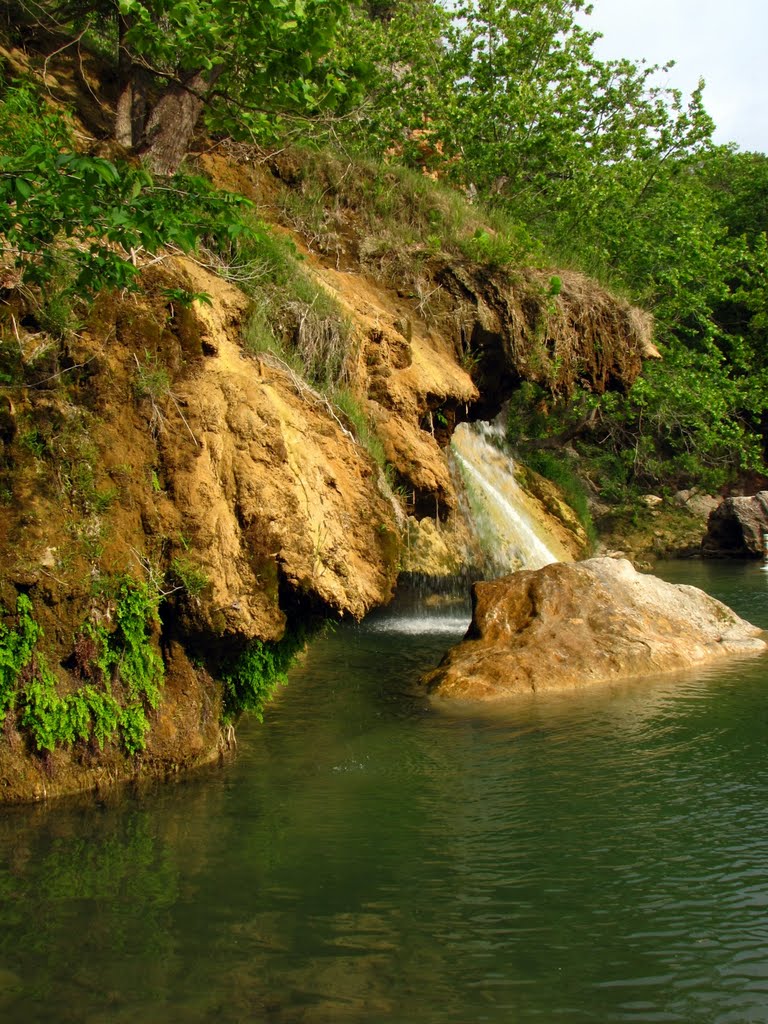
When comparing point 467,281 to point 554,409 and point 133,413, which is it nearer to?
point 133,413

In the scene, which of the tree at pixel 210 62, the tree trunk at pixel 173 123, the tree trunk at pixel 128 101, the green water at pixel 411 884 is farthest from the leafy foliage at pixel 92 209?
the tree trunk at pixel 128 101

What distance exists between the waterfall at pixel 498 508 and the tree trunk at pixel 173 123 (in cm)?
680

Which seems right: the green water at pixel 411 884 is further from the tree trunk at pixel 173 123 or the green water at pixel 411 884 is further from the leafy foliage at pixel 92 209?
the tree trunk at pixel 173 123

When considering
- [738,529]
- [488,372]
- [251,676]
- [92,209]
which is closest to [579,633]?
[251,676]

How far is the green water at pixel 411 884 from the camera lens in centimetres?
395

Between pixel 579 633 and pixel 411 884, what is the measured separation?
5.88 metres

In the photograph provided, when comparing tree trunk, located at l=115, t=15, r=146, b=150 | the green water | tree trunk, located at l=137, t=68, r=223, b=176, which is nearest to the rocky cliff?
the green water

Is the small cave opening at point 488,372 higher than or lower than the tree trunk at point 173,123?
lower

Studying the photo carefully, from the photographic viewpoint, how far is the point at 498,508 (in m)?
16.6

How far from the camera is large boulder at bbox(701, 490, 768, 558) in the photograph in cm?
2552

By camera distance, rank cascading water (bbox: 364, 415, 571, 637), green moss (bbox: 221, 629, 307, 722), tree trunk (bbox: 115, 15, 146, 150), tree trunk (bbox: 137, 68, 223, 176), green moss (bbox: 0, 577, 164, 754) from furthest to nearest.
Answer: cascading water (bbox: 364, 415, 571, 637), tree trunk (bbox: 115, 15, 146, 150), tree trunk (bbox: 137, 68, 223, 176), green moss (bbox: 221, 629, 307, 722), green moss (bbox: 0, 577, 164, 754)

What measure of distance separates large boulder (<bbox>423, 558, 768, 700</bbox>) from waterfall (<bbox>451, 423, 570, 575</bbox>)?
4226 mm

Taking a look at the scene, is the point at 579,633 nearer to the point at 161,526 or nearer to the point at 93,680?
the point at 161,526

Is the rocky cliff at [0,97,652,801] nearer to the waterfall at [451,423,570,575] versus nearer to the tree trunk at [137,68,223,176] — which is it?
the tree trunk at [137,68,223,176]
